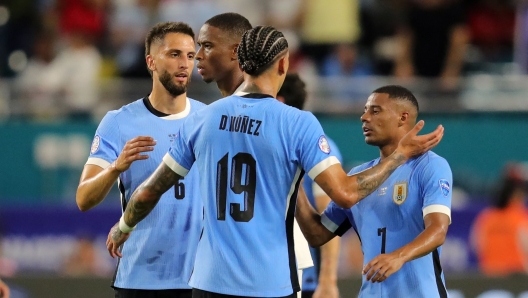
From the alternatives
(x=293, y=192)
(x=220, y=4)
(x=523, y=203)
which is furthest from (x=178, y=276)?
(x=220, y=4)

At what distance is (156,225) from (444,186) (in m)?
1.80

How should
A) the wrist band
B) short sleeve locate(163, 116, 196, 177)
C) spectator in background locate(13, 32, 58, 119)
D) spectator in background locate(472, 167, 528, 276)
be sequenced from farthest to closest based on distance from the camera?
spectator in background locate(13, 32, 58, 119) → spectator in background locate(472, 167, 528, 276) → the wrist band → short sleeve locate(163, 116, 196, 177)

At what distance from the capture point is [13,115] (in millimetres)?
12391

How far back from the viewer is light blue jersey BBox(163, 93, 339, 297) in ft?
15.4

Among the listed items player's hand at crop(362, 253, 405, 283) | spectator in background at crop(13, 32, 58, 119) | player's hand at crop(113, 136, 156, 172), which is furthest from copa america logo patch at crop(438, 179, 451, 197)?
spectator in background at crop(13, 32, 58, 119)

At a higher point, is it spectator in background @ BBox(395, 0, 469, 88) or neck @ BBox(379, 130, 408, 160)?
spectator in background @ BBox(395, 0, 469, 88)

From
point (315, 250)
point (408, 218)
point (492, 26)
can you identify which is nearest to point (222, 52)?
point (408, 218)

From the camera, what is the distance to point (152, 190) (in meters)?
5.00

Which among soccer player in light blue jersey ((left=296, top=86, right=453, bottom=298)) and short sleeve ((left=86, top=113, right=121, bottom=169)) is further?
short sleeve ((left=86, top=113, right=121, bottom=169))

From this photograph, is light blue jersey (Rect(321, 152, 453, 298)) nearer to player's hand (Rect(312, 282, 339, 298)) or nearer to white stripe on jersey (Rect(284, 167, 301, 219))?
white stripe on jersey (Rect(284, 167, 301, 219))

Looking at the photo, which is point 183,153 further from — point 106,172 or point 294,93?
point 294,93

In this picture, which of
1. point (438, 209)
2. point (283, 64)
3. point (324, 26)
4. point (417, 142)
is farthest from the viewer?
point (324, 26)

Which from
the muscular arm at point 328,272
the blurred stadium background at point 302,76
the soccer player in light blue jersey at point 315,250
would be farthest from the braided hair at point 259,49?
the blurred stadium background at point 302,76

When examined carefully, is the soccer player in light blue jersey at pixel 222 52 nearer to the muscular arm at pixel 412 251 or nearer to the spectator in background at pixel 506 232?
the muscular arm at pixel 412 251
